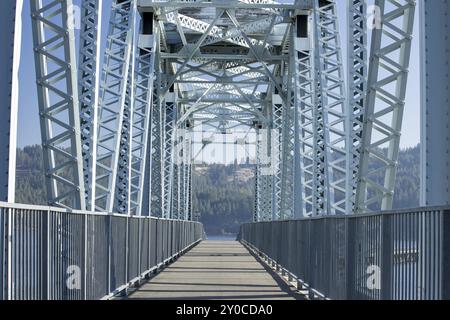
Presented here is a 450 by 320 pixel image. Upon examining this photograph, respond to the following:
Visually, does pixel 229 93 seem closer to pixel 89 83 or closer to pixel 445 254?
pixel 89 83

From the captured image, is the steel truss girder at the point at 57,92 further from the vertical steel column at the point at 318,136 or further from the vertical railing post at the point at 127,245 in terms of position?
the vertical steel column at the point at 318,136

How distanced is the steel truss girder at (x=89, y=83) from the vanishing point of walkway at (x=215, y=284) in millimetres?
2502

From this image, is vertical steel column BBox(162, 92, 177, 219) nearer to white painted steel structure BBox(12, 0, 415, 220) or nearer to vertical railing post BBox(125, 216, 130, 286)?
white painted steel structure BBox(12, 0, 415, 220)

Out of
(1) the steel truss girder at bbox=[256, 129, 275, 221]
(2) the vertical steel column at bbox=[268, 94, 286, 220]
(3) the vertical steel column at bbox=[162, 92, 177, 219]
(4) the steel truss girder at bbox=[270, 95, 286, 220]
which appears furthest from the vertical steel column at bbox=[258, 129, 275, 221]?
(3) the vertical steel column at bbox=[162, 92, 177, 219]

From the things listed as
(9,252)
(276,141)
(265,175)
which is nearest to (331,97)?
(9,252)

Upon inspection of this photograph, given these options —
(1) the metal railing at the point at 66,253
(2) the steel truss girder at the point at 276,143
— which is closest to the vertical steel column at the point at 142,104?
(1) the metal railing at the point at 66,253

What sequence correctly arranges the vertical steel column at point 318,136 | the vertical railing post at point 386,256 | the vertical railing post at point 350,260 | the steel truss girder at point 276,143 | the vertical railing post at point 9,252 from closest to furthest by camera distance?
the vertical railing post at point 9,252 < the vertical railing post at point 386,256 < the vertical railing post at point 350,260 < the vertical steel column at point 318,136 < the steel truss girder at point 276,143

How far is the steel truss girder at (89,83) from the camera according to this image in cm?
1917

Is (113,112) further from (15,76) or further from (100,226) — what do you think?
(15,76)

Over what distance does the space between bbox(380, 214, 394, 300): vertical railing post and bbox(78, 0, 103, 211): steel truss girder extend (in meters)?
10.0

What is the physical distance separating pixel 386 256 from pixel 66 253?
3711 mm

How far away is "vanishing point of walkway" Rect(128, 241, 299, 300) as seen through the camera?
54.5ft

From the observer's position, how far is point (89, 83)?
786 inches
